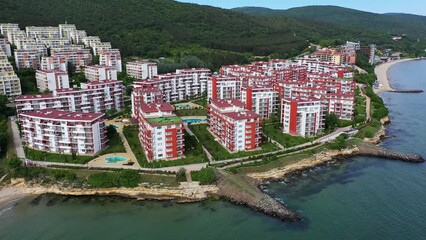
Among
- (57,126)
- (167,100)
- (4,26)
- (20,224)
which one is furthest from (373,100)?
(4,26)

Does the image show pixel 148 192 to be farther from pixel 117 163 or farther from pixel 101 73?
pixel 101 73

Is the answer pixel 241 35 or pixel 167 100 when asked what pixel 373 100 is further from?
pixel 241 35

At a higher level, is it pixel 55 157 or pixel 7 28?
pixel 7 28

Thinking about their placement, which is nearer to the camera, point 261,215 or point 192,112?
point 261,215

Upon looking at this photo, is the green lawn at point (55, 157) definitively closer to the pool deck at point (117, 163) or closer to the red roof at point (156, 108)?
the pool deck at point (117, 163)

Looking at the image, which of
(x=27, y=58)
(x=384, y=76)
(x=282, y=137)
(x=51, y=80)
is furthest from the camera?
(x=384, y=76)

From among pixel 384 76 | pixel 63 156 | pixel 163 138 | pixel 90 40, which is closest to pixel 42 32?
pixel 90 40

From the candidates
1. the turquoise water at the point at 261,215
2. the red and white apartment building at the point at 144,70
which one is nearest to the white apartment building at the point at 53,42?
the red and white apartment building at the point at 144,70
